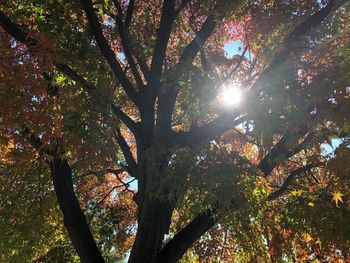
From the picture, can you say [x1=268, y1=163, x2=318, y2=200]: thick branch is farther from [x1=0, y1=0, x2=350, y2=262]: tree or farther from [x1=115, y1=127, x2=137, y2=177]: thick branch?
[x1=115, y1=127, x2=137, y2=177]: thick branch

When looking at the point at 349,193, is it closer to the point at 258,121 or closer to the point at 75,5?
the point at 258,121

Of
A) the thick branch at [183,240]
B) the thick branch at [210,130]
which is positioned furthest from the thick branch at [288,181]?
the thick branch at [210,130]

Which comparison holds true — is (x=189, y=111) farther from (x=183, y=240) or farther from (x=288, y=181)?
(x=288, y=181)

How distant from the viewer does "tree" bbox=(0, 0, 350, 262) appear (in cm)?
587

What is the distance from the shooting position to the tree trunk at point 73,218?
760cm

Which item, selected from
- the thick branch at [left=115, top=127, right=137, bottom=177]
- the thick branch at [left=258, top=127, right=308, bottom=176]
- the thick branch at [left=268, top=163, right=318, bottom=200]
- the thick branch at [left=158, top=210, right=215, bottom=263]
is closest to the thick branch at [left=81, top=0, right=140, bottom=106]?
the thick branch at [left=115, top=127, right=137, bottom=177]

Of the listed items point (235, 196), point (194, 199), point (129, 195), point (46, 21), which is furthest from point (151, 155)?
point (129, 195)

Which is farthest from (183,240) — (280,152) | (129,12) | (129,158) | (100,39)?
(129,12)

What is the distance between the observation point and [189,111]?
8.13 m

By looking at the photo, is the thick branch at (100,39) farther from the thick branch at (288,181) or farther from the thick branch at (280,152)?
the thick branch at (288,181)

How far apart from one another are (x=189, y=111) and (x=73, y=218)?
329 cm

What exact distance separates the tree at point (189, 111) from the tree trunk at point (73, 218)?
2 centimetres

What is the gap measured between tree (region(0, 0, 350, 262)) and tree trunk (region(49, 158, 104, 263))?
0.08ft

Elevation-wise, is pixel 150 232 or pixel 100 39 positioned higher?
pixel 100 39
